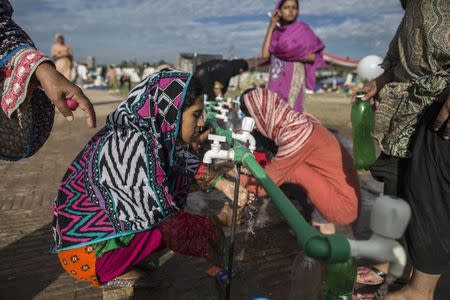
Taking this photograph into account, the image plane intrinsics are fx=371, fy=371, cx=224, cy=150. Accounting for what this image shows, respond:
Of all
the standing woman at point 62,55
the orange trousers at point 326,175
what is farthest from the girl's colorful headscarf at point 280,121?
the standing woman at point 62,55

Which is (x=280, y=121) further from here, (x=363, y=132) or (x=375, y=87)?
(x=375, y=87)

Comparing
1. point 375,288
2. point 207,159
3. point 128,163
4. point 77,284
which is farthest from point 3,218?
point 375,288

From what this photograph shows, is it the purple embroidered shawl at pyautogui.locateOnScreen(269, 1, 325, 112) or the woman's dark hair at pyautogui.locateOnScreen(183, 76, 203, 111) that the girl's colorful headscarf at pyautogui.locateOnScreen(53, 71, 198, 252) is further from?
the purple embroidered shawl at pyautogui.locateOnScreen(269, 1, 325, 112)

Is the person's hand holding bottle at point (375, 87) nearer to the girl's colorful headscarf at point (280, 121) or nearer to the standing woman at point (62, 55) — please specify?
the girl's colorful headscarf at point (280, 121)

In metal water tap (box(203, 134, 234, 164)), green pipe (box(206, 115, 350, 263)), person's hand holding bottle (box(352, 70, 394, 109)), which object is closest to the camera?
green pipe (box(206, 115, 350, 263))

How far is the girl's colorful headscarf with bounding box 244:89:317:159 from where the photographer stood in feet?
9.67

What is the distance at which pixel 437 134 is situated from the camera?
1695 mm

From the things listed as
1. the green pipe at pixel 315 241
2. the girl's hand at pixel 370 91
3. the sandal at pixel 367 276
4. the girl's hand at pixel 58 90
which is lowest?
the sandal at pixel 367 276

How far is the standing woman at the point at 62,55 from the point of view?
11031 millimetres

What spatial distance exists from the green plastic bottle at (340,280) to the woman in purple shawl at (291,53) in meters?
4.15

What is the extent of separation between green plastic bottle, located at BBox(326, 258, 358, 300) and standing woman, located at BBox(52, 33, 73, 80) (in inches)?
448

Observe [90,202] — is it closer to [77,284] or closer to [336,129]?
[77,284]

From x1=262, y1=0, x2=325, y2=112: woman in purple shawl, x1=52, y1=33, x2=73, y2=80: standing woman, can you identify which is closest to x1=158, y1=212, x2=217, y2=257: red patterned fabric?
x1=262, y1=0, x2=325, y2=112: woman in purple shawl

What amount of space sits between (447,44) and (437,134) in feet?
1.32
